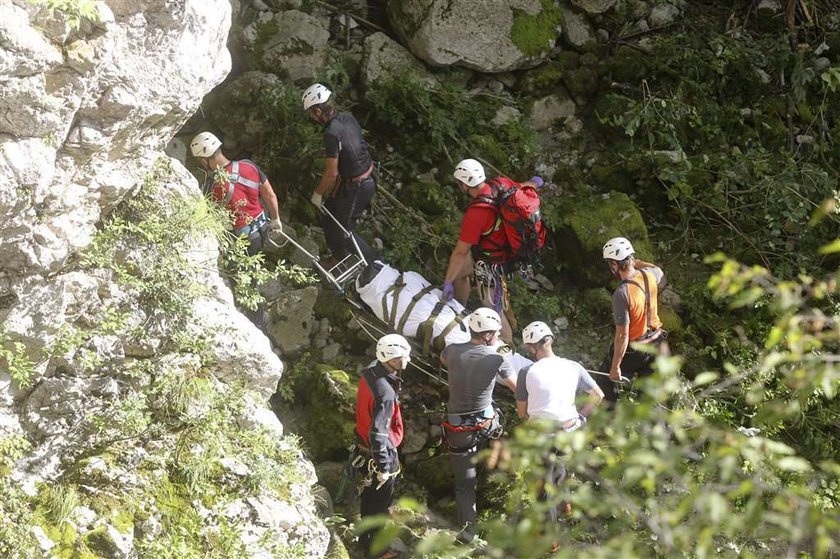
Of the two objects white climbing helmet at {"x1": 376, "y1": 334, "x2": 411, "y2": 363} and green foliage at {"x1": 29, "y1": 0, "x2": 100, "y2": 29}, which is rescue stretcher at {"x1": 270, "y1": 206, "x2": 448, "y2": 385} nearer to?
white climbing helmet at {"x1": 376, "y1": 334, "x2": 411, "y2": 363}

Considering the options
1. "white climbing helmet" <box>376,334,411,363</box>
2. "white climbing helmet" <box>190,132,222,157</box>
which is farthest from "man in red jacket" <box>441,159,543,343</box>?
"white climbing helmet" <box>190,132,222,157</box>

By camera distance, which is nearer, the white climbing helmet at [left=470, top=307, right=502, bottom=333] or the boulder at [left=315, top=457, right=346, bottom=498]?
the white climbing helmet at [left=470, top=307, right=502, bottom=333]

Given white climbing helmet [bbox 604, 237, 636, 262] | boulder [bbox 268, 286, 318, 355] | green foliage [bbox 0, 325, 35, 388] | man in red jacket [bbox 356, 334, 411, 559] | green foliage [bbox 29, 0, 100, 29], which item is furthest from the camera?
boulder [bbox 268, 286, 318, 355]

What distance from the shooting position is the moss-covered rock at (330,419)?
27.1ft

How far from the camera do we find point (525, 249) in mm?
8281

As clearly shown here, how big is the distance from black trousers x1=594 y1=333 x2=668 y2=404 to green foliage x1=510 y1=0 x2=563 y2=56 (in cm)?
461

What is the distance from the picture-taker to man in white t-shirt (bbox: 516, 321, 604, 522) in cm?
Answer: 698

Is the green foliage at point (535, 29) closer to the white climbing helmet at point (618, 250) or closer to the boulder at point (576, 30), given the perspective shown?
the boulder at point (576, 30)

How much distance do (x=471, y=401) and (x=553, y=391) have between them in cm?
78

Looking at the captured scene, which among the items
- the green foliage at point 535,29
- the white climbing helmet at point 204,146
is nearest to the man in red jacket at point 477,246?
the white climbing helmet at point 204,146

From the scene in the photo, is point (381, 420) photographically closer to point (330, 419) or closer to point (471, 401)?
point (471, 401)

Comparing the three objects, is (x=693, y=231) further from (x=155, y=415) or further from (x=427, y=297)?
(x=155, y=415)

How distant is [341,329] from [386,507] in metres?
2.30

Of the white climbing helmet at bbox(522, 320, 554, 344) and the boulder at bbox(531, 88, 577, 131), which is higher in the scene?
the white climbing helmet at bbox(522, 320, 554, 344)
